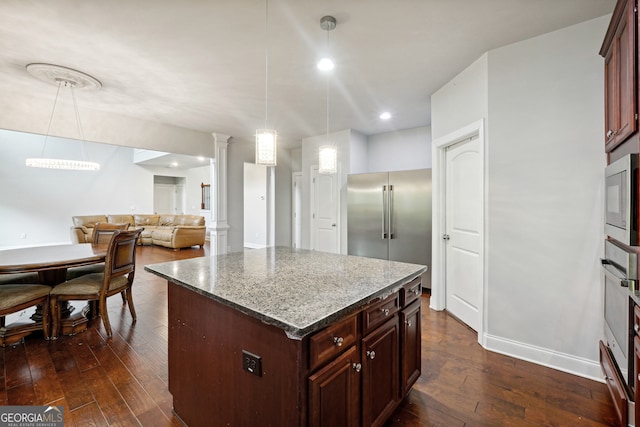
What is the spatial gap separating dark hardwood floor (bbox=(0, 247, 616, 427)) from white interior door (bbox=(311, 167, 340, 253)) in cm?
278

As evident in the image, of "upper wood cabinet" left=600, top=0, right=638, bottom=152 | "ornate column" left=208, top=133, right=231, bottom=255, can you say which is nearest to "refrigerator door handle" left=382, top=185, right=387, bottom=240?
"upper wood cabinet" left=600, top=0, right=638, bottom=152

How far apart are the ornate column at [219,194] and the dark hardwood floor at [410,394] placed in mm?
2773

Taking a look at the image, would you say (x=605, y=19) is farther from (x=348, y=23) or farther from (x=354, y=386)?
(x=354, y=386)

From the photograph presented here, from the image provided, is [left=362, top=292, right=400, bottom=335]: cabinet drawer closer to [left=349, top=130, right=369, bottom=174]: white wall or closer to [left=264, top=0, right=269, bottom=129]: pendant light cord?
[left=264, top=0, right=269, bottom=129]: pendant light cord

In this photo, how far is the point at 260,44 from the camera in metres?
2.38

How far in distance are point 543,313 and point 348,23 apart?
2673mm

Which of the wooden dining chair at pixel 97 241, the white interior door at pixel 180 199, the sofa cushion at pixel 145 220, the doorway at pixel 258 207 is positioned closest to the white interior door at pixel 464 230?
the wooden dining chair at pixel 97 241

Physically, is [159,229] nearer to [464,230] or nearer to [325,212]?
[325,212]

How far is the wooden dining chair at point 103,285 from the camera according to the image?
105 inches

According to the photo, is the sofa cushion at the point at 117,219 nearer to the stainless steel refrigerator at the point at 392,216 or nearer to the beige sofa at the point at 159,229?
the beige sofa at the point at 159,229

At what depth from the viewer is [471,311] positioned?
2889 mm

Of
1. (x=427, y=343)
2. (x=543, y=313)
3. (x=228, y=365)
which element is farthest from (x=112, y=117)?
(x=543, y=313)

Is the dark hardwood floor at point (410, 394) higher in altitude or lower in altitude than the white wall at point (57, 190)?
lower

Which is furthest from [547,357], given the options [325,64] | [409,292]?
[325,64]
